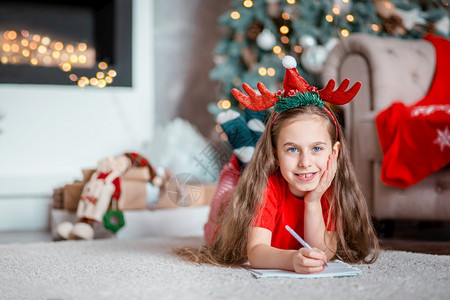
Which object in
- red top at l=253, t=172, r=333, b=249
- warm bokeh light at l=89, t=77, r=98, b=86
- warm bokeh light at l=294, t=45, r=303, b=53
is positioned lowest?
red top at l=253, t=172, r=333, b=249

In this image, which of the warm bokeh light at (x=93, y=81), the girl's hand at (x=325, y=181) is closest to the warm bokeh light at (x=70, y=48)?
the warm bokeh light at (x=93, y=81)

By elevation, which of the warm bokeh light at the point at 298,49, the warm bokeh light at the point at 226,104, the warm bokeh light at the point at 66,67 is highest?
the warm bokeh light at the point at 298,49

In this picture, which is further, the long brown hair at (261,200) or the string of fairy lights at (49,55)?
the string of fairy lights at (49,55)

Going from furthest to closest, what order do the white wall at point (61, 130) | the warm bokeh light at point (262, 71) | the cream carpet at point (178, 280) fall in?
the warm bokeh light at point (262, 71)
the white wall at point (61, 130)
the cream carpet at point (178, 280)

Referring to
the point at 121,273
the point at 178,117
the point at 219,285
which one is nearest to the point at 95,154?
the point at 178,117

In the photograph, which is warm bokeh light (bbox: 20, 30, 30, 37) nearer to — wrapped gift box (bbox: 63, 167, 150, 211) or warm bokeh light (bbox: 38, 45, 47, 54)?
warm bokeh light (bbox: 38, 45, 47, 54)

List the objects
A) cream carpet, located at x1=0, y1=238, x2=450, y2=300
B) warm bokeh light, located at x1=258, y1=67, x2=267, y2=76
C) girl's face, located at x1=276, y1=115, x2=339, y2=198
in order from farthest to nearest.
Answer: warm bokeh light, located at x1=258, y1=67, x2=267, y2=76, girl's face, located at x1=276, y1=115, x2=339, y2=198, cream carpet, located at x1=0, y1=238, x2=450, y2=300

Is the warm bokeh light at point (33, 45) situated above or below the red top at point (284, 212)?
above

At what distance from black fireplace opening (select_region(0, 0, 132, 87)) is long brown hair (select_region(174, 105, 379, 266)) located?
5.16 feet

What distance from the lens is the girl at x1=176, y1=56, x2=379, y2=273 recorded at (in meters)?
1.11

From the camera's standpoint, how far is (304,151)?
3.60ft

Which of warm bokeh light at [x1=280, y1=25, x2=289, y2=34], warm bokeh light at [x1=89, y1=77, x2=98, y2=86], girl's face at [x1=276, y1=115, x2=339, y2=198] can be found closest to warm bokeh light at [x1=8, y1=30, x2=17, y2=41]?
warm bokeh light at [x1=89, y1=77, x2=98, y2=86]

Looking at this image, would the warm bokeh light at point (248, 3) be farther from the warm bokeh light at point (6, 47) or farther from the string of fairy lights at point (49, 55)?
the warm bokeh light at point (6, 47)

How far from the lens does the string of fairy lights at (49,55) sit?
2523mm
